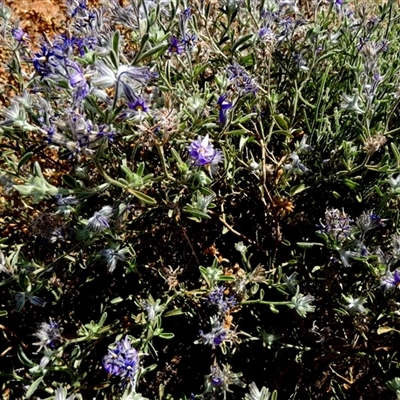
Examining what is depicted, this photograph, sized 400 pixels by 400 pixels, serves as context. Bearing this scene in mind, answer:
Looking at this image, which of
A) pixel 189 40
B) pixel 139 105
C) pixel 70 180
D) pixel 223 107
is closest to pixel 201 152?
pixel 223 107

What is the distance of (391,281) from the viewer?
5.87 ft

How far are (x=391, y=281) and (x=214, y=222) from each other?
2.64 ft

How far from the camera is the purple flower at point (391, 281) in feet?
5.83

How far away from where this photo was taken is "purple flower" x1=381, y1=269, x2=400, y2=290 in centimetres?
178

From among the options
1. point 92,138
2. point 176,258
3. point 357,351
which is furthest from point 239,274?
point 92,138

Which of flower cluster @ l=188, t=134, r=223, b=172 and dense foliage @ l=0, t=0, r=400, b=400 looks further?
dense foliage @ l=0, t=0, r=400, b=400

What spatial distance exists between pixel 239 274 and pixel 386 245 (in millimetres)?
564

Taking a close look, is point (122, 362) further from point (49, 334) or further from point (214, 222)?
point (214, 222)

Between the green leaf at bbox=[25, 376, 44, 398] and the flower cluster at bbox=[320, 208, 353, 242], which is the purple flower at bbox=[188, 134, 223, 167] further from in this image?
the green leaf at bbox=[25, 376, 44, 398]

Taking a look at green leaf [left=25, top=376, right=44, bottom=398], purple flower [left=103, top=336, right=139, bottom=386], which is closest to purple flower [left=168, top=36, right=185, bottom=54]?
purple flower [left=103, top=336, right=139, bottom=386]

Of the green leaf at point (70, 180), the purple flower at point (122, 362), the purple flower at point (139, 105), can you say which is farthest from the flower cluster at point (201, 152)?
the purple flower at point (122, 362)

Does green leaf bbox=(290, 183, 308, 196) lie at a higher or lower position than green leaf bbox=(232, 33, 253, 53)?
lower

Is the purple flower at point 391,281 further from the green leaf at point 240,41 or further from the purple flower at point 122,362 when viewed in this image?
the green leaf at point 240,41

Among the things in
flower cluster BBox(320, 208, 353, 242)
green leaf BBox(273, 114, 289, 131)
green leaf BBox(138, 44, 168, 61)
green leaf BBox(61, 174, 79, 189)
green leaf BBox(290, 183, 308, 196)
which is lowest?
flower cluster BBox(320, 208, 353, 242)
